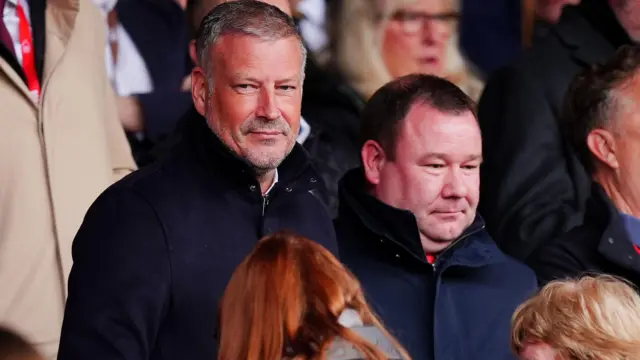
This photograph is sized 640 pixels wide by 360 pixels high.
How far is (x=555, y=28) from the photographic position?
5.80 m

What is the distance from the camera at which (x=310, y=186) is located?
13.3 feet

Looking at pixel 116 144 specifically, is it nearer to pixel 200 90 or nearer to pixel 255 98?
pixel 200 90

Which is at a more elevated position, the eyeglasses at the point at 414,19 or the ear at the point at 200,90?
the ear at the point at 200,90

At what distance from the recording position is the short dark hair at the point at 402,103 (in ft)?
15.1

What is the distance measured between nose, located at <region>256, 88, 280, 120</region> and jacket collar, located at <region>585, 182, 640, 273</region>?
1.36m

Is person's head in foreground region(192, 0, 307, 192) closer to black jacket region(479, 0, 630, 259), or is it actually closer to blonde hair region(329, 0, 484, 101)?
black jacket region(479, 0, 630, 259)

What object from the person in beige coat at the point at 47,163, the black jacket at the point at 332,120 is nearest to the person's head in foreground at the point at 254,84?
the person in beige coat at the point at 47,163

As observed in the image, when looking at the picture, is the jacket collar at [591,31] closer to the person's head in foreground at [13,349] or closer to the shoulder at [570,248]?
the shoulder at [570,248]

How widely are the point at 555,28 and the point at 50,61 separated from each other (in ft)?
6.53

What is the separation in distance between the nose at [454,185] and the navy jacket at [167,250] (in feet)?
2.07

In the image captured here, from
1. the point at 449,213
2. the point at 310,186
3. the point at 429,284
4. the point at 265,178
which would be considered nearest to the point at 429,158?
the point at 449,213

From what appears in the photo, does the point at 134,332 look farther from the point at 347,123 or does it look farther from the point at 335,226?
the point at 347,123

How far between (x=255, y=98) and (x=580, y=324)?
3.21 feet

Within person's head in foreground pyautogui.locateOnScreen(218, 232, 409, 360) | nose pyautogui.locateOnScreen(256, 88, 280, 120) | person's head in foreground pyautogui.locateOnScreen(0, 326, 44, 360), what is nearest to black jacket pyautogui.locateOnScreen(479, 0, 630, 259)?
nose pyautogui.locateOnScreen(256, 88, 280, 120)
